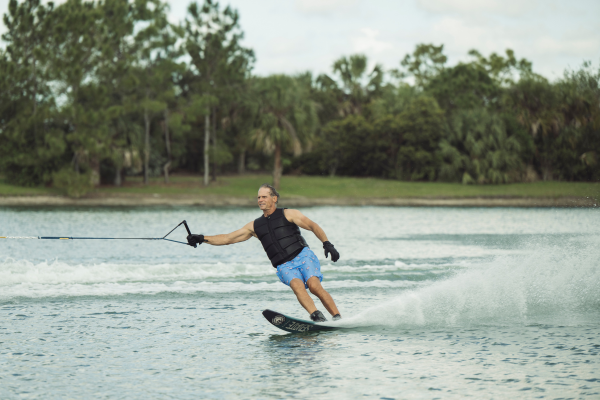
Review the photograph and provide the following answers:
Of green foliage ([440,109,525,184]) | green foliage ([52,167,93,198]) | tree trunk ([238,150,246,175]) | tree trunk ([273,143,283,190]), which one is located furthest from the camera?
tree trunk ([238,150,246,175])

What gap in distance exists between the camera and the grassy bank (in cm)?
4490

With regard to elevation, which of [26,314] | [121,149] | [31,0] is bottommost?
[26,314]

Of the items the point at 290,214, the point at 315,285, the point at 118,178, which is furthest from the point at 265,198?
the point at 118,178

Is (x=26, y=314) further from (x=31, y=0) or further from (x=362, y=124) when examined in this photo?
(x=362, y=124)

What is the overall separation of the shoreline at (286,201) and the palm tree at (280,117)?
151 inches

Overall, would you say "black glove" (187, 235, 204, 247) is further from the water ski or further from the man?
the water ski

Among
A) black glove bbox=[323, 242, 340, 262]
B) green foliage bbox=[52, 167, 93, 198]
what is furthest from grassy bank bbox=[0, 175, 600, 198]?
black glove bbox=[323, 242, 340, 262]

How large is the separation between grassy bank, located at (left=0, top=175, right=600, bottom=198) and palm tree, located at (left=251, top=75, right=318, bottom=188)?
3.19m

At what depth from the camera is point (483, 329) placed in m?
8.76

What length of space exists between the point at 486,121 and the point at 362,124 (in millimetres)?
9709

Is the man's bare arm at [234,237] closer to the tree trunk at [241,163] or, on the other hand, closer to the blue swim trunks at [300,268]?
the blue swim trunks at [300,268]

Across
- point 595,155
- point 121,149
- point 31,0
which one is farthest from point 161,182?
point 595,155

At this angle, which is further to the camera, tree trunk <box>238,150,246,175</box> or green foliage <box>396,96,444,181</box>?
tree trunk <box>238,150,246,175</box>

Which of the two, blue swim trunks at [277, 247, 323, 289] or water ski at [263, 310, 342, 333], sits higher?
blue swim trunks at [277, 247, 323, 289]
